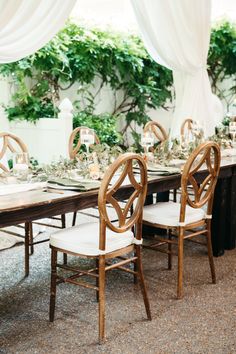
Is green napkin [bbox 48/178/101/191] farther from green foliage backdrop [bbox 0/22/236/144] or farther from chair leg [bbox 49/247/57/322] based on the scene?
green foliage backdrop [bbox 0/22/236/144]

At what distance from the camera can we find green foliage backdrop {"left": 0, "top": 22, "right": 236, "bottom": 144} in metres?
6.21

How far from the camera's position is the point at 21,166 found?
3.06 metres

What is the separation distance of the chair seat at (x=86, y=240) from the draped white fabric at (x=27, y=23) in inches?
88.7

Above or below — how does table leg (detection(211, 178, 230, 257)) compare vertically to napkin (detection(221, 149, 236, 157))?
below

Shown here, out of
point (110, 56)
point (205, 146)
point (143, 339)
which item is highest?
point (110, 56)

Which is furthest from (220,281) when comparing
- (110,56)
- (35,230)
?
(110,56)

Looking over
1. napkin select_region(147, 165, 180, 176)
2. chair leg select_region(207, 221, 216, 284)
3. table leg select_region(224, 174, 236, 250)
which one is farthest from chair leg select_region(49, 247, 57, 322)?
table leg select_region(224, 174, 236, 250)

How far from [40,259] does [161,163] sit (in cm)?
114

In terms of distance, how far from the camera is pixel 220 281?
357 centimetres

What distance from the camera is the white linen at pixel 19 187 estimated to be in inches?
110

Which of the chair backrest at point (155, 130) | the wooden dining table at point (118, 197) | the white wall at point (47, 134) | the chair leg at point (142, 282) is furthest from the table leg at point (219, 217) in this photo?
the white wall at point (47, 134)

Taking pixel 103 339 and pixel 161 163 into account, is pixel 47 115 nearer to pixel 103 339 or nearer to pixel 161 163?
pixel 161 163

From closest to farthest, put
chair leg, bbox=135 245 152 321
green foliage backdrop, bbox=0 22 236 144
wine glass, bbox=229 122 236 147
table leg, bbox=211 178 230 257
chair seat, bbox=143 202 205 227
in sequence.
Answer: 1. chair leg, bbox=135 245 152 321
2. chair seat, bbox=143 202 205 227
3. table leg, bbox=211 178 230 257
4. wine glass, bbox=229 122 236 147
5. green foliage backdrop, bbox=0 22 236 144

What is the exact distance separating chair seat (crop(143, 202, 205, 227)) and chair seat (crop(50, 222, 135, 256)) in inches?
18.3
